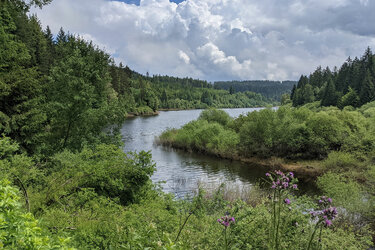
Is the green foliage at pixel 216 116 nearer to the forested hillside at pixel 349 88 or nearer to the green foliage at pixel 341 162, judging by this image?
the green foliage at pixel 341 162

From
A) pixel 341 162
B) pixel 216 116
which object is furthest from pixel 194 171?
pixel 216 116

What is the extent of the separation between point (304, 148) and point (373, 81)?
4900 cm

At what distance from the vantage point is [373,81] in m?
64.4

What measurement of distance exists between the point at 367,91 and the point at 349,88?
19.1ft

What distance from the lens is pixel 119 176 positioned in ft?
30.3

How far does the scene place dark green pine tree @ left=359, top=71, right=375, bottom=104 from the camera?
59.4 meters

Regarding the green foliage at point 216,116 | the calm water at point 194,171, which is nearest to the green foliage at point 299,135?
the calm water at point 194,171

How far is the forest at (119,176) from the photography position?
418 centimetres

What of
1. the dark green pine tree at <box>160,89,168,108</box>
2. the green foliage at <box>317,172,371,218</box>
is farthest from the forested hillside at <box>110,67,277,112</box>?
the green foliage at <box>317,172,371,218</box>

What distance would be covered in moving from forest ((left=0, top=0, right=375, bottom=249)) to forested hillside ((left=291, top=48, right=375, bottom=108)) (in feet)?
122

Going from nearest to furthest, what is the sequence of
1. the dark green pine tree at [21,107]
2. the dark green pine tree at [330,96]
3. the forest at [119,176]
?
the forest at [119,176] < the dark green pine tree at [21,107] < the dark green pine tree at [330,96]

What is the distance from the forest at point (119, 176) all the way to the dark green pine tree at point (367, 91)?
36.0 metres

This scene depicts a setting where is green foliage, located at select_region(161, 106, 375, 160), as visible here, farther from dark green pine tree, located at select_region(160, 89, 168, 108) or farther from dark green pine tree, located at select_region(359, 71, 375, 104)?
dark green pine tree, located at select_region(160, 89, 168, 108)

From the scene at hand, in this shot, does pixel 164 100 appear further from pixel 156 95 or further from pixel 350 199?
pixel 350 199
